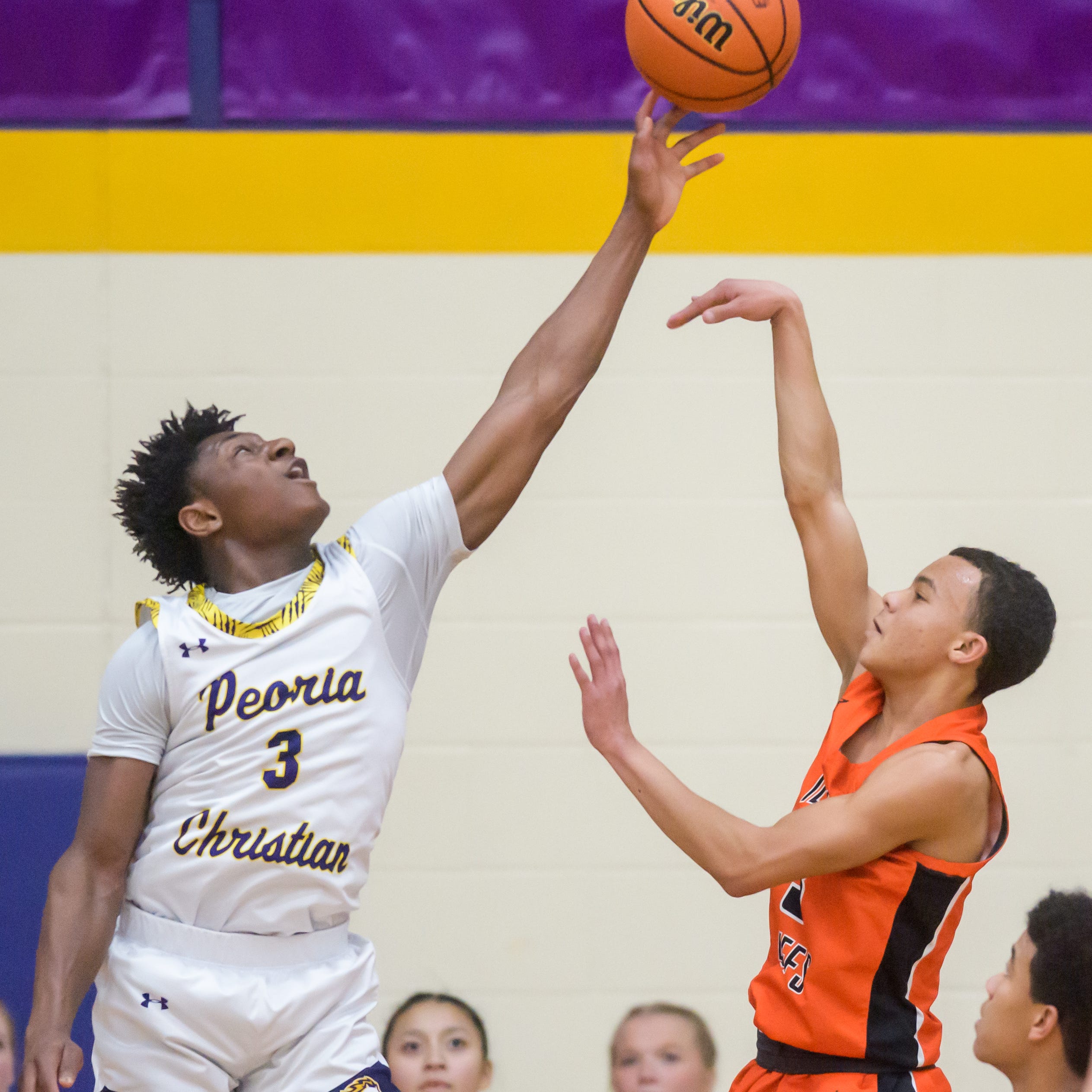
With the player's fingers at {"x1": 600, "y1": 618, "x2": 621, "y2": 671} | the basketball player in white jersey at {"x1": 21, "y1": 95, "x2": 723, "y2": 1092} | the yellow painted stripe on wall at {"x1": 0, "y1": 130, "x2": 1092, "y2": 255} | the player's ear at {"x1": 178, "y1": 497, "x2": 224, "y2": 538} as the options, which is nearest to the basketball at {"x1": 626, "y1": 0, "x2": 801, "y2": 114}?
the basketball player in white jersey at {"x1": 21, "y1": 95, "x2": 723, "y2": 1092}

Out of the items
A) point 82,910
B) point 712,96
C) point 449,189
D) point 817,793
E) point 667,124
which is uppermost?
point 449,189

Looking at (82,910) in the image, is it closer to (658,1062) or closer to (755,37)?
(658,1062)

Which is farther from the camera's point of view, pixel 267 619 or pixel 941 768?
pixel 267 619

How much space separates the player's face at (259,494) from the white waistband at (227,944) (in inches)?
26.8

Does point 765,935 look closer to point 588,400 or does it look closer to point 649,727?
point 649,727

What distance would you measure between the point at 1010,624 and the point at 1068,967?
0.66 m

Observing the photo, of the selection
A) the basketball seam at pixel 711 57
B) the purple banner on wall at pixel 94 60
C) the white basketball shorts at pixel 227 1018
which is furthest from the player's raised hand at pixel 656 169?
the purple banner on wall at pixel 94 60

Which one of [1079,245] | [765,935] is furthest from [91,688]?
[1079,245]

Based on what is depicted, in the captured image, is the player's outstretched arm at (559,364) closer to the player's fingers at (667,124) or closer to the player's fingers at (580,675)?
the player's fingers at (667,124)

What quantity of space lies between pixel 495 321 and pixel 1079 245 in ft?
5.39

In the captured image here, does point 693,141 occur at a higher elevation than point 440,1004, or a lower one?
higher

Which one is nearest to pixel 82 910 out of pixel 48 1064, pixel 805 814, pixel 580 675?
pixel 48 1064

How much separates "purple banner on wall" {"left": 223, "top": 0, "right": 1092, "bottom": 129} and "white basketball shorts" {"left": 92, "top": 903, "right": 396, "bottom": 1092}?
2.31 metres

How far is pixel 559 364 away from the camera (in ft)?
7.82
